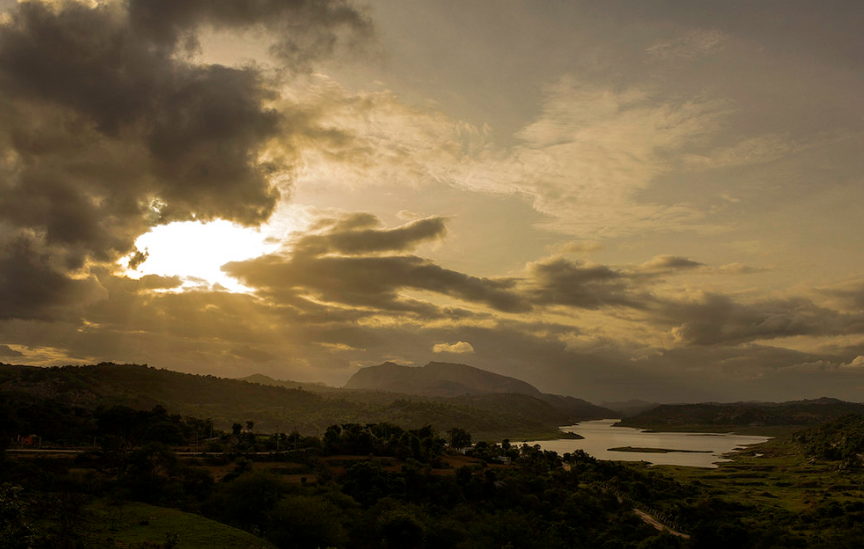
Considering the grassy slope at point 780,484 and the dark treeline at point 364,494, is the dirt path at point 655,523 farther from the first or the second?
the grassy slope at point 780,484

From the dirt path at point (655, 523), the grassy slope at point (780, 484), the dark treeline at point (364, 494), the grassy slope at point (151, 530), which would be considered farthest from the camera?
the grassy slope at point (780, 484)

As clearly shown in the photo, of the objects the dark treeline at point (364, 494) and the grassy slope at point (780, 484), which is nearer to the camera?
the dark treeline at point (364, 494)

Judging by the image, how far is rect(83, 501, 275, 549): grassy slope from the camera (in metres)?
48.7

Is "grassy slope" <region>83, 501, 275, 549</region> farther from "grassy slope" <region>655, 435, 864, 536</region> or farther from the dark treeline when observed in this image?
"grassy slope" <region>655, 435, 864, 536</region>

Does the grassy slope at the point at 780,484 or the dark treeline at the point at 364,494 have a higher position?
the dark treeline at the point at 364,494

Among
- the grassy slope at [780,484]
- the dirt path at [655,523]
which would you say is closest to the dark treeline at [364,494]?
the dirt path at [655,523]

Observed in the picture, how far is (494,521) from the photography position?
278ft

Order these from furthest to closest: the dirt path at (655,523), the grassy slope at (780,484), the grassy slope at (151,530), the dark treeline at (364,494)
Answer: the grassy slope at (780,484) → the dirt path at (655,523) → the dark treeline at (364,494) → the grassy slope at (151,530)

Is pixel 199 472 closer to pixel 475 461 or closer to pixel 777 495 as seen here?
pixel 475 461

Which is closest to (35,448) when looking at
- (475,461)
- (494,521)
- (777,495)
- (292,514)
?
(292,514)

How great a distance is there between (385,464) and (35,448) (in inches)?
2715

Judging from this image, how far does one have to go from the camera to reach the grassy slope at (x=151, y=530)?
160 ft

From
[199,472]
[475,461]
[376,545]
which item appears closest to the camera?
[376,545]

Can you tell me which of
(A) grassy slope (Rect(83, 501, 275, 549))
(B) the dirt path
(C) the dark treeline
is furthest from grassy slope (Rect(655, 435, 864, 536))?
(A) grassy slope (Rect(83, 501, 275, 549))
